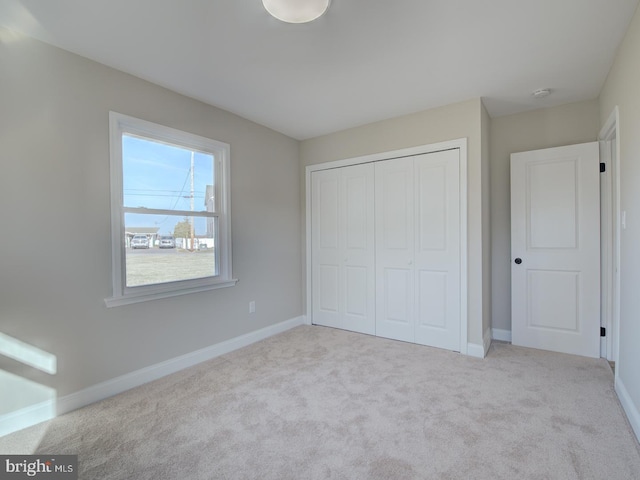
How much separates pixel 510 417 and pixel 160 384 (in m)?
2.58

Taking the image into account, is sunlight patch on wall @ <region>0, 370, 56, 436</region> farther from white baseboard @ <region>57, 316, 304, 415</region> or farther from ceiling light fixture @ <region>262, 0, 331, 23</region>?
ceiling light fixture @ <region>262, 0, 331, 23</region>

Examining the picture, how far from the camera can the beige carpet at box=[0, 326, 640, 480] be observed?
1.58 metres

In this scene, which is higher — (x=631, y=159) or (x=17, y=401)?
(x=631, y=159)

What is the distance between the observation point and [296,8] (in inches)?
62.3

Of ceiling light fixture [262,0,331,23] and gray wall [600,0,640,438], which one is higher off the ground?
ceiling light fixture [262,0,331,23]

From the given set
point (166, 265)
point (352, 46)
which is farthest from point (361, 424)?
point (352, 46)

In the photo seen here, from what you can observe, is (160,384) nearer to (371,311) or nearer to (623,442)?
(371,311)

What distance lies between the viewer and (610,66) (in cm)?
241

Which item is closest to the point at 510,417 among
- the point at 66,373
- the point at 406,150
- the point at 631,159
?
the point at 631,159

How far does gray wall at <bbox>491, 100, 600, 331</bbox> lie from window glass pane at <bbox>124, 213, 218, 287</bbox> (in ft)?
10.2
